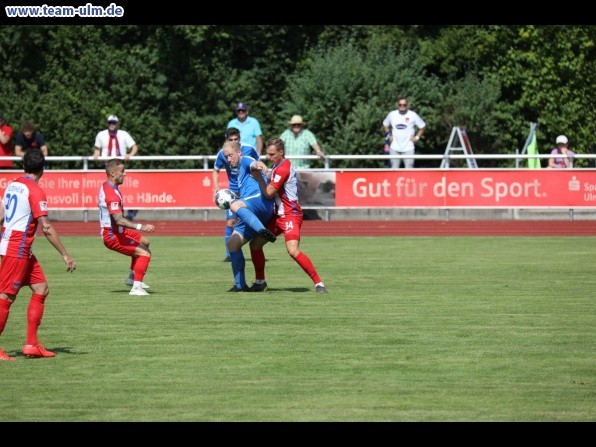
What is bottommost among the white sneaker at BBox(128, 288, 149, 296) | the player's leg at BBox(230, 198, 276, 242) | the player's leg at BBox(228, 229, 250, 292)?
the white sneaker at BBox(128, 288, 149, 296)

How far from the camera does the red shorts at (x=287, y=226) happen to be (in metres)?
15.1

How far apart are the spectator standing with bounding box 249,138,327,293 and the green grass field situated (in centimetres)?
50

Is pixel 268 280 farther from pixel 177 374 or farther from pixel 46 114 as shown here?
pixel 46 114

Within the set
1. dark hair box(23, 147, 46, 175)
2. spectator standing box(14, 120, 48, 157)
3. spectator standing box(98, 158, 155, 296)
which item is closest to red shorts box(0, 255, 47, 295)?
dark hair box(23, 147, 46, 175)

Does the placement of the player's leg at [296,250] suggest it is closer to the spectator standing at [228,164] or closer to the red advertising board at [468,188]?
the spectator standing at [228,164]

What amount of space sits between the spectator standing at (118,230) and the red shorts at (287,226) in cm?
148

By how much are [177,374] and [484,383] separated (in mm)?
2297

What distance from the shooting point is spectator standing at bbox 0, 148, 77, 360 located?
10633mm

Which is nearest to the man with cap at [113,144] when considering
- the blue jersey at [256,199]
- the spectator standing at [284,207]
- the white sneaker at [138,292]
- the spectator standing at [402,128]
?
the spectator standing at [402,128]

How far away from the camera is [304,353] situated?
10836mm

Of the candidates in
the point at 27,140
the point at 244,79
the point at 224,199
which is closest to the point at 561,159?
the point at 27,140

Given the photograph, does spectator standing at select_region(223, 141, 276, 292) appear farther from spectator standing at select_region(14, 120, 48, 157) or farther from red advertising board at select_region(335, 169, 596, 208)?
spectator standing at select_region(14, 120, 48, 157)

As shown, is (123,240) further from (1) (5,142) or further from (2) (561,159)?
(2) (561,159)

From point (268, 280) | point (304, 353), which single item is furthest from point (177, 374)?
point (268, 280)
